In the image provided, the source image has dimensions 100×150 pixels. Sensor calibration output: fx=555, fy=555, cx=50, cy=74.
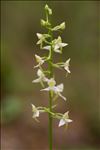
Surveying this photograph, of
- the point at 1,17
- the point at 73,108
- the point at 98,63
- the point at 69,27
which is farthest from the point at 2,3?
the point at 73,108

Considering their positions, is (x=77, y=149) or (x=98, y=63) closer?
(x=77, y=149)

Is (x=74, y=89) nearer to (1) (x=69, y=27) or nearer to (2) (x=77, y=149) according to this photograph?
(2) (x=77, y=149)

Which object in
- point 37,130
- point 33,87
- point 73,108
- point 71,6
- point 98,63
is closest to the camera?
point 37,130

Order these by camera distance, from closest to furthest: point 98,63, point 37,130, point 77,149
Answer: point 77,149 < point 37,130 < point 98,63

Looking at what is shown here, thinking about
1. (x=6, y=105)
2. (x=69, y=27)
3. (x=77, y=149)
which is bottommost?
(x=77, y=149)

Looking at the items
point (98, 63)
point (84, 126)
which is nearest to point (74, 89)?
point (84, 126)

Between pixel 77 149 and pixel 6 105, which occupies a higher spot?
pixel 6 105
